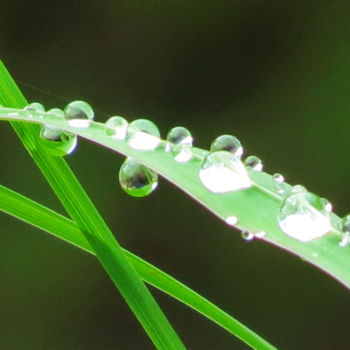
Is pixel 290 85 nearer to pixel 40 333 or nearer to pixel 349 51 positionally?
pixel 349 51

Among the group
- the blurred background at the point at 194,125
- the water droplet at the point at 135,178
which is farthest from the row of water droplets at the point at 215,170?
the blurred background at the point at 194,125

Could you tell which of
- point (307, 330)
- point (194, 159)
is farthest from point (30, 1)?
point (194, 159)

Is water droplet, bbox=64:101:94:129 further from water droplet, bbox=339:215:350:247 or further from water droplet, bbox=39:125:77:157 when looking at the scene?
water droplet, bbox=339:215:350:247

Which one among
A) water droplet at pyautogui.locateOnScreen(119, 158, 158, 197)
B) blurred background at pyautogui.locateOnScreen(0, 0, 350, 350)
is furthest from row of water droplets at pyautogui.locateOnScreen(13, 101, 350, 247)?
blurred background at pyautogui.locateOnScreen(0, 0, 350, 350)

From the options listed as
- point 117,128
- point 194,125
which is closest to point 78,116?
point 117,128

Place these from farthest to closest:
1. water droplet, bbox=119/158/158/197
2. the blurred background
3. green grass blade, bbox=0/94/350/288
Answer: the blurred background < water droplet, bbox=119/158/158/197 < green grass blade, bbox=0/94/350/288

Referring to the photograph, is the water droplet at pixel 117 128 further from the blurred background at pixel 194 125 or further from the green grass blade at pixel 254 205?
the blurred background at pixel 194 125

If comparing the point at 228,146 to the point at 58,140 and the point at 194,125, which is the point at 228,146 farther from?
the point at 194,125
